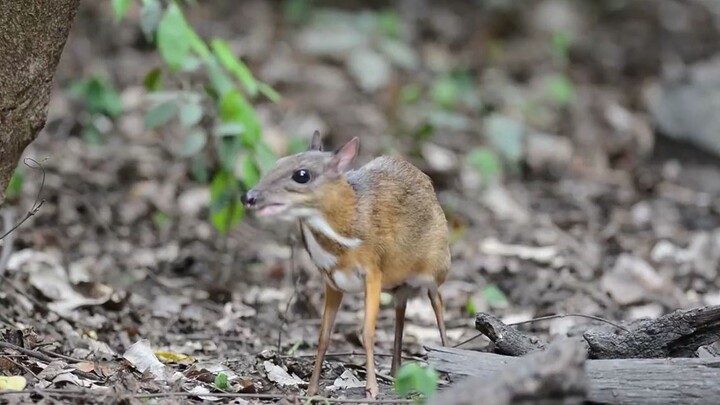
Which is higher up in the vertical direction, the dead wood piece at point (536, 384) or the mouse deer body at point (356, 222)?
the mouse deer body at point (356, 222)

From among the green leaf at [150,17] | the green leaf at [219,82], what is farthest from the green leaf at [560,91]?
the green leaf at [150,17]

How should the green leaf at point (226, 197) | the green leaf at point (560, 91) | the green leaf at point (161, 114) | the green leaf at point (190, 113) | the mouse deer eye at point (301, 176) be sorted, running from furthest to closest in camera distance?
the green leaf at point (560, 91)
the green leaf at point (226, 197)
the green leaf at point (161, 114)
the green leaf at point (190, 113)
the mouse deer eye at point (301, 176)

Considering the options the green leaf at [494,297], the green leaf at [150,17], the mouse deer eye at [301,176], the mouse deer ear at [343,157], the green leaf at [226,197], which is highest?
the green leaf at [150,17]

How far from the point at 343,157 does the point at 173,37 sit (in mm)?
1870

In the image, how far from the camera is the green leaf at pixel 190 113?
6.25 meters

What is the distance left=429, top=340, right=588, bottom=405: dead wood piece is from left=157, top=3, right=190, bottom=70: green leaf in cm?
308

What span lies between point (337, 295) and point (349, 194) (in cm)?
49

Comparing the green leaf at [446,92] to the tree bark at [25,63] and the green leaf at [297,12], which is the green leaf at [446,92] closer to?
the green leaf at [297,12]

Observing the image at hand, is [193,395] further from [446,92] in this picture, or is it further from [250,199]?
[446,92]

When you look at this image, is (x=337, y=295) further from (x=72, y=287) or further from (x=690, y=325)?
(x=72, y=287)

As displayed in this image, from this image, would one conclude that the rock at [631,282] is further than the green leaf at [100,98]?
No

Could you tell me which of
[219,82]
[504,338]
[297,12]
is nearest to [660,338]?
[504,338]

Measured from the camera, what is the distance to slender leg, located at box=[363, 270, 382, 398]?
4523 mm

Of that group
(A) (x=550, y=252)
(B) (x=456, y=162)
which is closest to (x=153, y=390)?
(A) (x=550, y=252)
